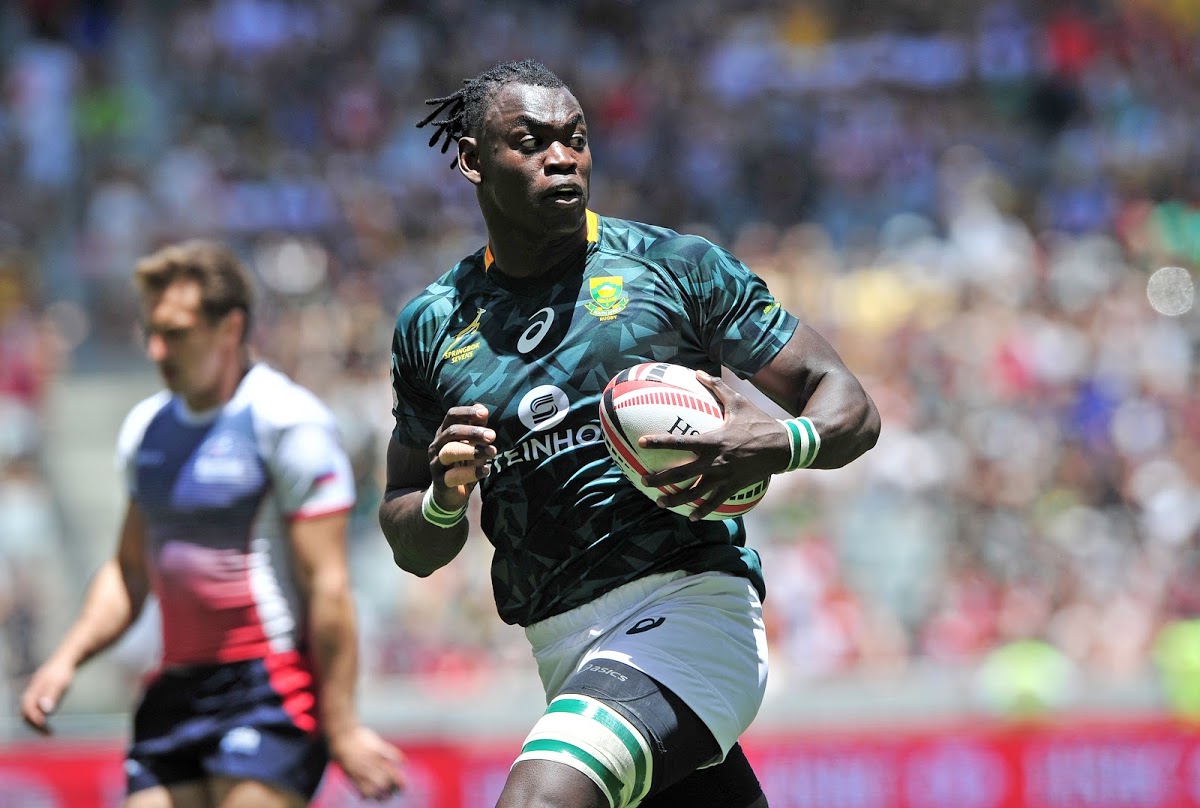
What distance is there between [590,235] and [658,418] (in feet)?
2.43

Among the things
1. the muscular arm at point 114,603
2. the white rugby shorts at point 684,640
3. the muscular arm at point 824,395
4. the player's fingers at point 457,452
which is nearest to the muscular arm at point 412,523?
the white rugby shorts at point 684,640

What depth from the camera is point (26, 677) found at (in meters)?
11.5

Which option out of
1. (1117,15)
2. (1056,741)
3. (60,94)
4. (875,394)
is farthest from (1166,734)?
(60,94)

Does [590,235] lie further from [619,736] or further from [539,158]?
[619,736]

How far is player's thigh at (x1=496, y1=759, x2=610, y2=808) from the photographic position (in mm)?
3586

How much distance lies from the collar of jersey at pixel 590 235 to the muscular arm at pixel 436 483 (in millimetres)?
512

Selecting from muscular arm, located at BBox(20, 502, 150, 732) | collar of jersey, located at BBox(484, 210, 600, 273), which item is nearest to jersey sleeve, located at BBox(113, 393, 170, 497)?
muscular arm, located at BBox(20, 502, 150, 732)

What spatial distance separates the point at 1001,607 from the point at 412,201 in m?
7.17

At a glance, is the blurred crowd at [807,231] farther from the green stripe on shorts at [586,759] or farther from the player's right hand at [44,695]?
the green stripe on shorts at [586,759]

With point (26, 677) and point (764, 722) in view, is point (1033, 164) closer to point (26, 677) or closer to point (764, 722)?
point (764, 722)

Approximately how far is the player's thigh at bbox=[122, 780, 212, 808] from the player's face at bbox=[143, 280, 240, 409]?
49.0 inches

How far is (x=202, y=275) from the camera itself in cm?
554

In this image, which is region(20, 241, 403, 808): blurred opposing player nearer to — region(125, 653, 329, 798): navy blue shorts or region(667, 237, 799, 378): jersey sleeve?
region(125, 653, 329, 798): navy blue shorts

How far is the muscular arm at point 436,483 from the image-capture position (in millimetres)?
3742
